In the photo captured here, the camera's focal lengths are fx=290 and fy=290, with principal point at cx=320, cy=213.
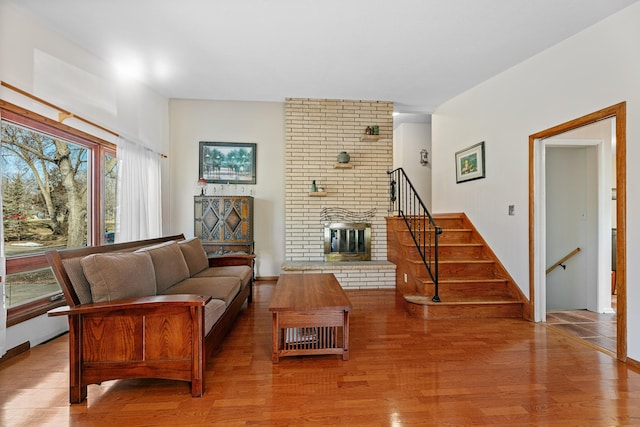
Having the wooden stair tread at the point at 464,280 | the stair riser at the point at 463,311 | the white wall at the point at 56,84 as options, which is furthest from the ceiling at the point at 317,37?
the stair riser at the point at 463,311

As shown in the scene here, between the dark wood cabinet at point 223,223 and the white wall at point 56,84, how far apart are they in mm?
1281

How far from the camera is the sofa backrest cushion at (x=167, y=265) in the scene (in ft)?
8.51

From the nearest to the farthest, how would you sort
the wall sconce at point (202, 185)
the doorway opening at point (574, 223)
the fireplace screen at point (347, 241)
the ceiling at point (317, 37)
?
the ceiling at point (317, 37)
the doorway opening at point (574, 223)
the wall sconce at point (202, 185)
the fireplace screen at point (347, 241)

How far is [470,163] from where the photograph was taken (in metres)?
4.30

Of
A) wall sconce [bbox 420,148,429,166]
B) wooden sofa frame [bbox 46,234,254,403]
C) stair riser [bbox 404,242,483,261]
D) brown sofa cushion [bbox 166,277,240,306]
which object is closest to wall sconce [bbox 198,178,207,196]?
brown sofa cushion [bbox 166,277,240,306]

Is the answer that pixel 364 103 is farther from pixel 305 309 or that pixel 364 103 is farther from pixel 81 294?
pixel 81 294

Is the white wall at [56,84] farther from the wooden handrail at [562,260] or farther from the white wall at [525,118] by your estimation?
the wooden handrail at [562,260]

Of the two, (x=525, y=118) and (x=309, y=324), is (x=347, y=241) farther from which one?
(x=525, y=118)

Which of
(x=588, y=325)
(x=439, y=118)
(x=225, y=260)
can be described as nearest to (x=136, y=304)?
(x=225, y=260)

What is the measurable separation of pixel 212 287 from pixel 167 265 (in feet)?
1.64

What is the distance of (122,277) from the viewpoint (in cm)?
199

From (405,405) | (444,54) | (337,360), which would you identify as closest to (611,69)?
(444,54)

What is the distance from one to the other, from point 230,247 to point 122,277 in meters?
2.49

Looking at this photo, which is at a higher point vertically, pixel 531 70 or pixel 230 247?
pixel 531 70
